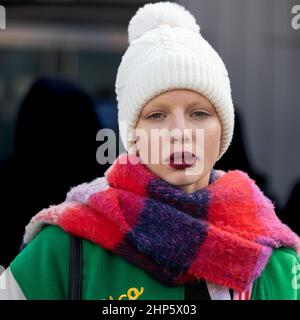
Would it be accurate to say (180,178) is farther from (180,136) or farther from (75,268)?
(75,268)

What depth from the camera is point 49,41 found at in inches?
109

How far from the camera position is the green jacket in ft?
5.13

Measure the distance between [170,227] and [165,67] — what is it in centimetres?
33

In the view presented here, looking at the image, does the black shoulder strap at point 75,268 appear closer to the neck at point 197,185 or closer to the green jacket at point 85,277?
the green jacket at point 85,277

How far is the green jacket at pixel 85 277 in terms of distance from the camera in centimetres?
156

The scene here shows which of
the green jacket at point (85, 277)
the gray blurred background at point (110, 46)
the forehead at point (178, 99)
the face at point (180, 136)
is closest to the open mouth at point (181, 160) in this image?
the face at point (180, 136)

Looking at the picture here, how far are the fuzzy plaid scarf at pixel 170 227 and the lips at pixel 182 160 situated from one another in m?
0.05

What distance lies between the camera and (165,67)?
1608 mm

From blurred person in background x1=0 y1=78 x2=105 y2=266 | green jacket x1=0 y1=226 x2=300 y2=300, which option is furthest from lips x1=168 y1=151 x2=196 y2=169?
blurred person in background x1=0 y1=78 x2=105 y2=266

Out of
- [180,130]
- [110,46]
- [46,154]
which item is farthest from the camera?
[110,46]

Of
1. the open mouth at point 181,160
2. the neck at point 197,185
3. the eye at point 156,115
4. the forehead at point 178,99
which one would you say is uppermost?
the forehead at point 178,99

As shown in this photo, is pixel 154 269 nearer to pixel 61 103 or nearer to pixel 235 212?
pixel 235 212

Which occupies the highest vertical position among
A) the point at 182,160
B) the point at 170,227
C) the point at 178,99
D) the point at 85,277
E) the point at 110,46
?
the point at 110,46

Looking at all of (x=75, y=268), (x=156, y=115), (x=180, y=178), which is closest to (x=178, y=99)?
(x=156, y=115)
